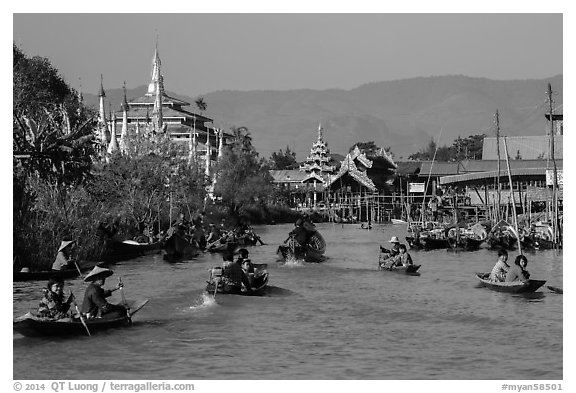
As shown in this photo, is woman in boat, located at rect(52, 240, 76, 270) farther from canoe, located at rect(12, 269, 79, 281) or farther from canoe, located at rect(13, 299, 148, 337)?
canoe, located at rect(13, 299, 148, 337)

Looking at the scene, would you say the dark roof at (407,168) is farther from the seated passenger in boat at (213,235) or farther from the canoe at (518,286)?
the canoe at (518,286)

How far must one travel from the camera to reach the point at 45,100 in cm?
4703

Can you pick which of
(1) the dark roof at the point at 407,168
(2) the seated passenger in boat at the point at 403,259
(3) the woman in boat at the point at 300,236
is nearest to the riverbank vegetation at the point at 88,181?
(3) the woman in boat at the point at 300,236

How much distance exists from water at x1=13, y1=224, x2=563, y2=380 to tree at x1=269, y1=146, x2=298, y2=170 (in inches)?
4357

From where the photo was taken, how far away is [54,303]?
1673cm

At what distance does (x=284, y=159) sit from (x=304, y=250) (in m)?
110

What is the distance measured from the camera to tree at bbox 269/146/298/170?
13950 cm

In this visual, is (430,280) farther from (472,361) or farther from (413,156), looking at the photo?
(413,156)

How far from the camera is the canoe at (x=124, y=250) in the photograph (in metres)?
33.7

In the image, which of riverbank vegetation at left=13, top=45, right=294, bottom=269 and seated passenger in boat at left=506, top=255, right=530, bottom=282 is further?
riverbank vegetation at left=13, top=45, right=294, bottom=269

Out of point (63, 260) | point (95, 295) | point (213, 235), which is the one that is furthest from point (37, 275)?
point (213, 235)

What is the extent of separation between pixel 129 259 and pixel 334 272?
26.1 feet

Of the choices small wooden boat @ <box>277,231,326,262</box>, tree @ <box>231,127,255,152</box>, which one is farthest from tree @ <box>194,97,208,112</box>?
small wooden boat @ <box>277,231,326,262</box>

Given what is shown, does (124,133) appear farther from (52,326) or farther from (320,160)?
(320,160)
